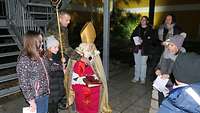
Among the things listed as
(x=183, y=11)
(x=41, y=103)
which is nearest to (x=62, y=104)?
(x=41, y=103)

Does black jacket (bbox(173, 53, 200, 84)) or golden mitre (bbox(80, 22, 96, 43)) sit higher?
golden mitre (bbox(80, 22, 96, 43))

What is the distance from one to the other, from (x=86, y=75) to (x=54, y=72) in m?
0.57

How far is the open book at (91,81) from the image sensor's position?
407cm

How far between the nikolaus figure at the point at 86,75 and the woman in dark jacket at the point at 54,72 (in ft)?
0.93

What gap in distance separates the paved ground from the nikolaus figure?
73 cm

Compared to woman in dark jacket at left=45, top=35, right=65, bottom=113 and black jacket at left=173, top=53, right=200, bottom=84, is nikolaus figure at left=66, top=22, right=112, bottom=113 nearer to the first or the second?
woman in dark jacket at left=45, top=35, right=65, bottom=113

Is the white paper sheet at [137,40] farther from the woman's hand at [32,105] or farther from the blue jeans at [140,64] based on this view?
the woman's hand at [32,105]

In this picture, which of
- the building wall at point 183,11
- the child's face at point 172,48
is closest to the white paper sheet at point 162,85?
the child's face at point 172,48

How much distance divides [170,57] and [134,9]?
14.3 meters

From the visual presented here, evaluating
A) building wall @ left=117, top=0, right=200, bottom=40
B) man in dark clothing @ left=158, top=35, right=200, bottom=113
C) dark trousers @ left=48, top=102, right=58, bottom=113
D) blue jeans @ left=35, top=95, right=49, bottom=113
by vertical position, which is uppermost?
building wall @ left=117, top=0, right=200, bottom=40

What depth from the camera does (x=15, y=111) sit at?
15.7ft

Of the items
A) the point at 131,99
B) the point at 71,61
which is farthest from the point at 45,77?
the point at 131,99

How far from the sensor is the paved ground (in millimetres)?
4934

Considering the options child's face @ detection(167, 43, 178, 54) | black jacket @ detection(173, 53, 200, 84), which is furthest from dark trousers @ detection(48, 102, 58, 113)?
black jacket @ detection(173, 53, 200, 84)
